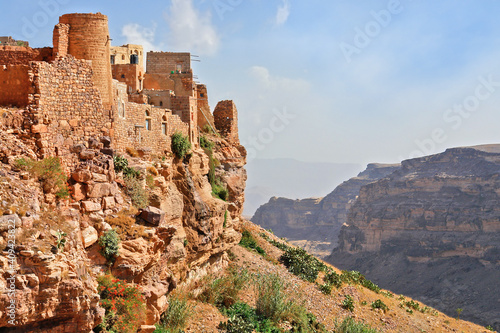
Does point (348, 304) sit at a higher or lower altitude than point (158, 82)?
lower

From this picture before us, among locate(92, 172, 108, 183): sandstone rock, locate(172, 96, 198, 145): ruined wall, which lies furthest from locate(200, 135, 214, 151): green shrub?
locate(92, 172, 108, 183): sandstone rock

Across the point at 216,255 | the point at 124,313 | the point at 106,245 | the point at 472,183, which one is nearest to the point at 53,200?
the point at 106,245

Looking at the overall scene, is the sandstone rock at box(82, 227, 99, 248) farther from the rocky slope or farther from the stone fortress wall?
the rocky slope

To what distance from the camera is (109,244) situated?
1177 centimetres

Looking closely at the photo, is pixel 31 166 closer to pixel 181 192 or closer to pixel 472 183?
pixel 181 192

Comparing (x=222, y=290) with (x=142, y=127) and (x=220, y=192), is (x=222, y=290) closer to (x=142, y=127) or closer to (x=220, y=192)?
(x=220, y=192)

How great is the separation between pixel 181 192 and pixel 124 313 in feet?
26.3

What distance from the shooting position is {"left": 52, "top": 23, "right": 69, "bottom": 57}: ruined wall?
567 inches

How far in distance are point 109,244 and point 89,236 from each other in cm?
52

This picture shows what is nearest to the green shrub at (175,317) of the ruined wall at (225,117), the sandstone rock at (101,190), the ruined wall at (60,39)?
the sandstone rock at (101,190)

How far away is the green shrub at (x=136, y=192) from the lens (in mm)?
14047

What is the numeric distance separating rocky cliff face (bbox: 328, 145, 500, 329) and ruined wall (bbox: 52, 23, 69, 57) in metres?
63.7

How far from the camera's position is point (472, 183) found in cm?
11056

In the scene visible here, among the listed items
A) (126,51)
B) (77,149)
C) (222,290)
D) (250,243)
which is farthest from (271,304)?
(126,51)
